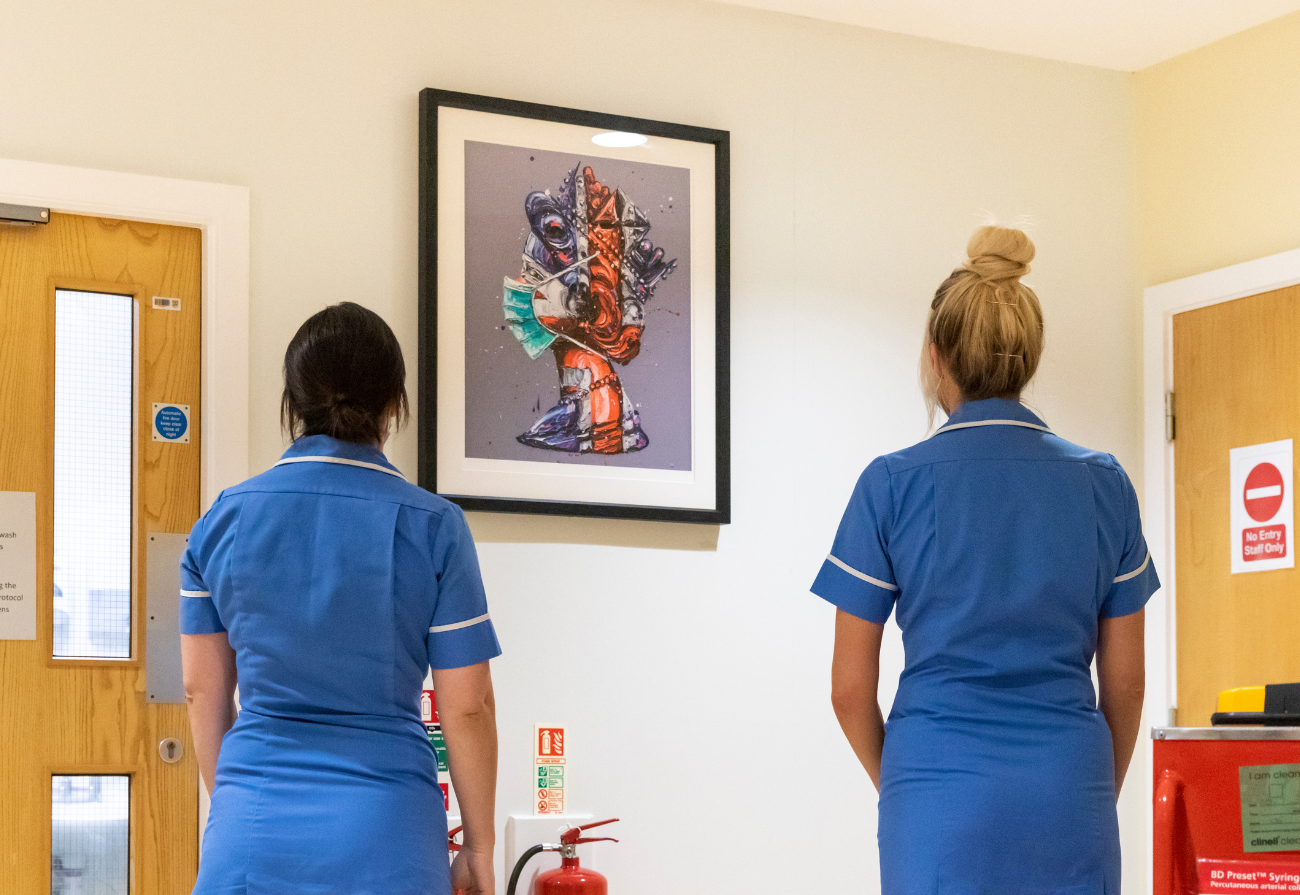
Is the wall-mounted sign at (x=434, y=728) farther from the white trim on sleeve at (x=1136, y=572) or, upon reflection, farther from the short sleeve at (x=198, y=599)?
the white trim on sleeve at (x=1136, y=572)

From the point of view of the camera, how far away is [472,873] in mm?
1990

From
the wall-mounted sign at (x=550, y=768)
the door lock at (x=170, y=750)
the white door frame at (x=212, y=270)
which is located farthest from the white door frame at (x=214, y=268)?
the wall-mounted sign at (x=550, y=768)

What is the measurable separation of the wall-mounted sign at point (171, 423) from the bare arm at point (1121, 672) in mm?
1778

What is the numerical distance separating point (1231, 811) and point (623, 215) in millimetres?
1719

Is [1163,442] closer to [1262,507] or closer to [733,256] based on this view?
[1262,507]

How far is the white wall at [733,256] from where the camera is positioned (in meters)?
2.99

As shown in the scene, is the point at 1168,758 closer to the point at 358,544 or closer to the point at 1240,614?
the point at 1240,614

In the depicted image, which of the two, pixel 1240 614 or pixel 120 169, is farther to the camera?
pixel 1240 614

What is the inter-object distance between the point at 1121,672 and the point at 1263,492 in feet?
5.87

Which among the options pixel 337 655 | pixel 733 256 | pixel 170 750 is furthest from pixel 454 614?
pixel 733 256

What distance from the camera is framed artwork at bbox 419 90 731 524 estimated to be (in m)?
3.12

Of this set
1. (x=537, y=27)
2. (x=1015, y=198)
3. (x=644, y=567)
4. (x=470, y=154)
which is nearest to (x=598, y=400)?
(x=644, y=567)

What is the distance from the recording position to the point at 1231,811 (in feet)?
8.57

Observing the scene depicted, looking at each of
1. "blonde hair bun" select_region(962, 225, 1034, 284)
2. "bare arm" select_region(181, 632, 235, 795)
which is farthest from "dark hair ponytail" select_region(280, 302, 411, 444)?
"blonde hair bun" select_region(962, 225, 1034, 284)
